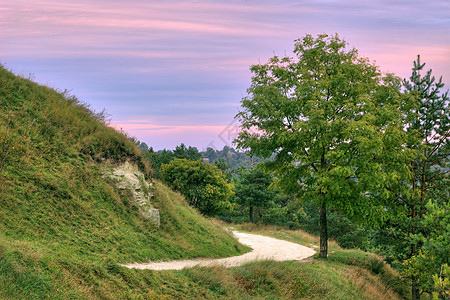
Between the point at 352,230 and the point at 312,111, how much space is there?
34.0 meters

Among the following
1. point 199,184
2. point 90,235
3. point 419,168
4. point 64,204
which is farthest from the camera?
point 199,184

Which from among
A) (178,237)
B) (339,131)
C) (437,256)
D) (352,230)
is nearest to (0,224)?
(178,237)

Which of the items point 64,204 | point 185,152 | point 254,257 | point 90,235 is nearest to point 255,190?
point 185,152

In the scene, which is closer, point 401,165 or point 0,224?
point 0,224

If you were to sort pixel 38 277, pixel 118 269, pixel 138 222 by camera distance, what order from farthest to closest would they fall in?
pixel 138 222
pixel 118 269
pixel 38 277

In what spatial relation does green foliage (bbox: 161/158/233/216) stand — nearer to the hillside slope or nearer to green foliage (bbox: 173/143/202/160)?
the hillside slope

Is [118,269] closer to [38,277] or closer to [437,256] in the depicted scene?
Answer: [38,277]

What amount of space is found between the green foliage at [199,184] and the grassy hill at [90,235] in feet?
35.6

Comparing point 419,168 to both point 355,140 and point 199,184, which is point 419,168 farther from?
point 199,184

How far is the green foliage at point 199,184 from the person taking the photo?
3316 centimetres

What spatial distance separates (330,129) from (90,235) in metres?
11.9

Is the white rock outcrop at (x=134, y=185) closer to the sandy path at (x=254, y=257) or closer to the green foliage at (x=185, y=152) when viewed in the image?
the sandy path at (x=254, y=257)

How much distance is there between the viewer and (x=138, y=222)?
16672 millimetres

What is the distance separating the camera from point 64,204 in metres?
13.8
